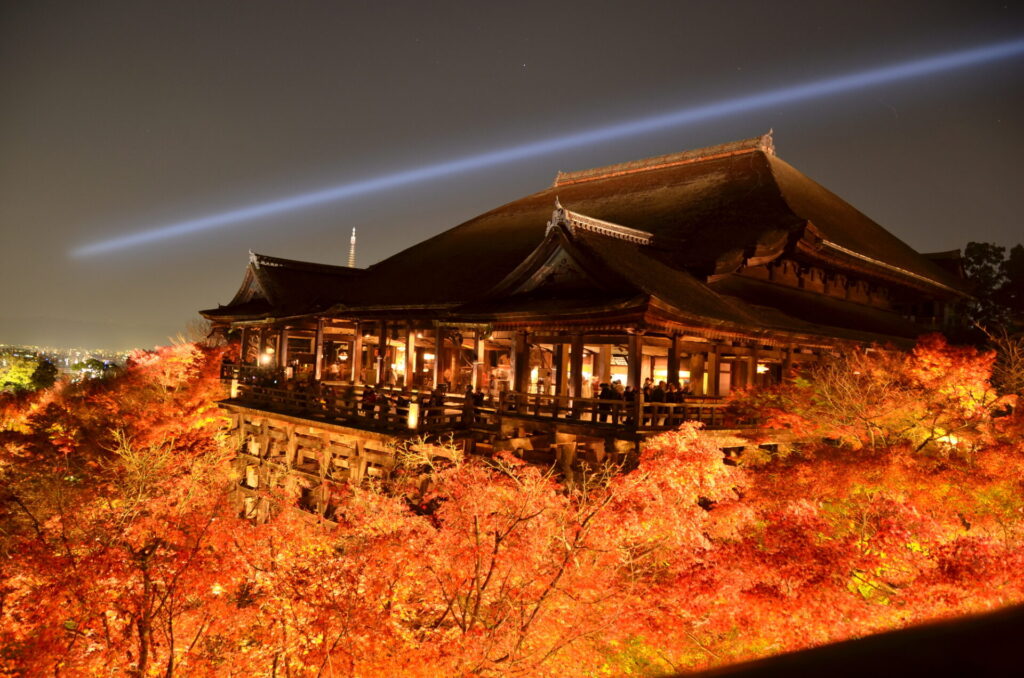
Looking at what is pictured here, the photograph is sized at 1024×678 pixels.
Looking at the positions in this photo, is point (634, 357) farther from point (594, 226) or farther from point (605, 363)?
point (594, 226)

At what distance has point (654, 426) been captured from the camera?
44.8 ft

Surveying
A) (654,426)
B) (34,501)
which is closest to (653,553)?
(654,426)

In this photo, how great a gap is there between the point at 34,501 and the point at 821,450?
22931mm

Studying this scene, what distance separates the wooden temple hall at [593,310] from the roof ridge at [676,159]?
10 centimetres

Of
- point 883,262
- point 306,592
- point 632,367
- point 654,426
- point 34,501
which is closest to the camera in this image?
point 306,592

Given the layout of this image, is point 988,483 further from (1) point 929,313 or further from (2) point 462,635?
(1) point 929,313

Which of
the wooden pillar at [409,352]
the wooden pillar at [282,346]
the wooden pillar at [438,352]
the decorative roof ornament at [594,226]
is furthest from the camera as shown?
the wooden pillar at [282,346]

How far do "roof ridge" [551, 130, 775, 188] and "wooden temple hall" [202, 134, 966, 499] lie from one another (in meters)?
0.10

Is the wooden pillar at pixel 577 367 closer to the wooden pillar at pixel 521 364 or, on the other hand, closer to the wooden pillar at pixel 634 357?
the wooden pillar at pixel 634 357

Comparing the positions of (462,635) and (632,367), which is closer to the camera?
(462,635)

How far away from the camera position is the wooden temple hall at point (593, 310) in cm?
1552

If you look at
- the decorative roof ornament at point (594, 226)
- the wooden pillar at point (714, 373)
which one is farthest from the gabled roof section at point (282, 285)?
the wooden pillar at point (714, 373)

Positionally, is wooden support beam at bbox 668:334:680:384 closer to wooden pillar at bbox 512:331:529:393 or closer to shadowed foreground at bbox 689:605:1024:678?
wooden pillar at bbox 512:331:529:393

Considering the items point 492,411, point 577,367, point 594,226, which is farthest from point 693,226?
point 492,411
